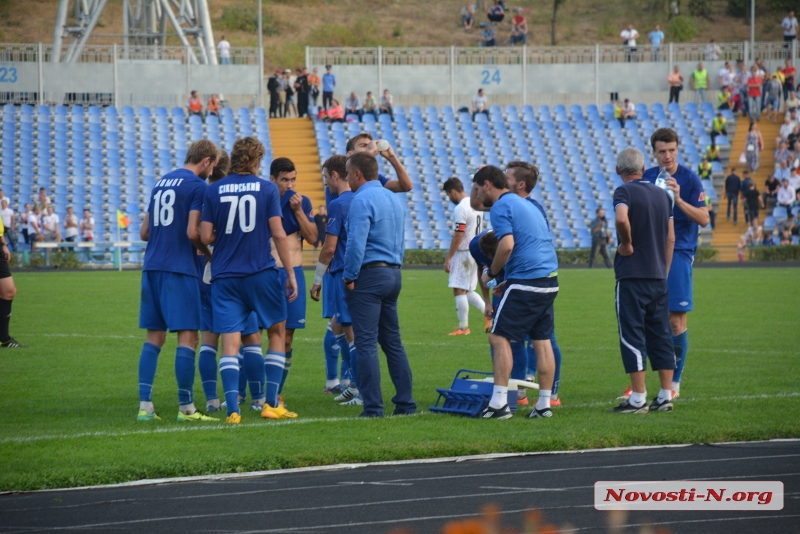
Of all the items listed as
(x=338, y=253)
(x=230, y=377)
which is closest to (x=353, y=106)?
(x=338, y=253)

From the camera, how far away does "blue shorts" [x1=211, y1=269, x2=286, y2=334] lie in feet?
26.9

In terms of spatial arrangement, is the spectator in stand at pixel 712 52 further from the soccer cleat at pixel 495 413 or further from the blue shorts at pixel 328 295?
the soccer cleat at pixel 495 413

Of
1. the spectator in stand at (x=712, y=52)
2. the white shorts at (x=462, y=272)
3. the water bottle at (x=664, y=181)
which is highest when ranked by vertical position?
the spectator in stand at (x=712, y=52)

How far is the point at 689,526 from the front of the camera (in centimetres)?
539

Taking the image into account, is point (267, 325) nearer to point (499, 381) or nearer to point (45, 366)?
point (499, 381)

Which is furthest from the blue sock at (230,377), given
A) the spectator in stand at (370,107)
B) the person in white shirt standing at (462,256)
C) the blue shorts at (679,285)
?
the spectator in stand at (370,107)

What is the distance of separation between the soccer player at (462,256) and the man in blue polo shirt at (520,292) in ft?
15.5

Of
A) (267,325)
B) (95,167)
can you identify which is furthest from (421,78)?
(267,325)

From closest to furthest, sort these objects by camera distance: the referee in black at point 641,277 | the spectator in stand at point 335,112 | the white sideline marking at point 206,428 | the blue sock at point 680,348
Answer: the white sideline marking at point 206,428 < the referee in black at point 641,277 < the blue sock at point 680,348 < the spectator in stand at point 335,112

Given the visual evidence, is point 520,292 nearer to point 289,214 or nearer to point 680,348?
point 680,348

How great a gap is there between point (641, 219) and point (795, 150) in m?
29.7

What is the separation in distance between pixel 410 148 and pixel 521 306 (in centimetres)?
3071

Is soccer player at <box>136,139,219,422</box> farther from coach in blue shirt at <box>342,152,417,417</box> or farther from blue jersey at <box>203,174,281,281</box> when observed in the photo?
coach in blue shirt at <box>342,152,417,417</box>

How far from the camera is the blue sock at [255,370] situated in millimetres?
8547
